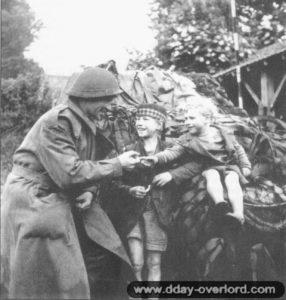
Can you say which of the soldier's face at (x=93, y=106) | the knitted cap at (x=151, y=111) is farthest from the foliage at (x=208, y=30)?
the soldier's face at (x=93, y=106)

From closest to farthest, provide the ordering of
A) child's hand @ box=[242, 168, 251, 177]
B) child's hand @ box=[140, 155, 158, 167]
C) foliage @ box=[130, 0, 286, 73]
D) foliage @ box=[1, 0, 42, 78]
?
child's hand @ box=[140, 155, 158, 167] → foliage @ box=[1, 0, 42, 78] → child's hand @ box=[242, 168, 251, 177] → foliage @ box=[130, 0, 286, 73]

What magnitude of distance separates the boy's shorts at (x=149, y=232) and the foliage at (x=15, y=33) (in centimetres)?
161

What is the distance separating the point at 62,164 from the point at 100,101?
23.0 inches

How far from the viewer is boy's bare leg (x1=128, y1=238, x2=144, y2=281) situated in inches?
159

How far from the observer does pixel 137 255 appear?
4062 mm

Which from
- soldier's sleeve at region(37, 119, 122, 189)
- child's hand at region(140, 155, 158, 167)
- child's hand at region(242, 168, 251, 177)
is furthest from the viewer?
child's hand at region(242, 168, 251, 177)

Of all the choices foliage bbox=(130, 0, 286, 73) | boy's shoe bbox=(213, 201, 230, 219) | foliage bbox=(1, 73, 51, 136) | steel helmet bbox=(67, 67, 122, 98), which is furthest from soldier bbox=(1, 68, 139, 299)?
foliage bbox=(130, 0, 286, 73)

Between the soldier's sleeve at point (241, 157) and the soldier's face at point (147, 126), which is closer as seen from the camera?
the soldier's face at point (147, 126)

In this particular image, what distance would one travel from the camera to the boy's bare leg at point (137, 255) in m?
4.05

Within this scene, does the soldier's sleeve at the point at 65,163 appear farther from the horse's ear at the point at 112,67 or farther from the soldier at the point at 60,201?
the horse's ear at the point at 112,67

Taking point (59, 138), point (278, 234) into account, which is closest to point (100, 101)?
point (59, 138)

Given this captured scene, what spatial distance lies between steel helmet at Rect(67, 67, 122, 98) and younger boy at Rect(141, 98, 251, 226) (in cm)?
69

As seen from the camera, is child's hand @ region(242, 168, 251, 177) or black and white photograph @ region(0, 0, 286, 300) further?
child's hand @ region(242, 168, 251, 177)

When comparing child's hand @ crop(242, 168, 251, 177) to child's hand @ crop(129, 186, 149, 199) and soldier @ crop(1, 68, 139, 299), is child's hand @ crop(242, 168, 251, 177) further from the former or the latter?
soldier @ crop(1, 68, 139, 299)
